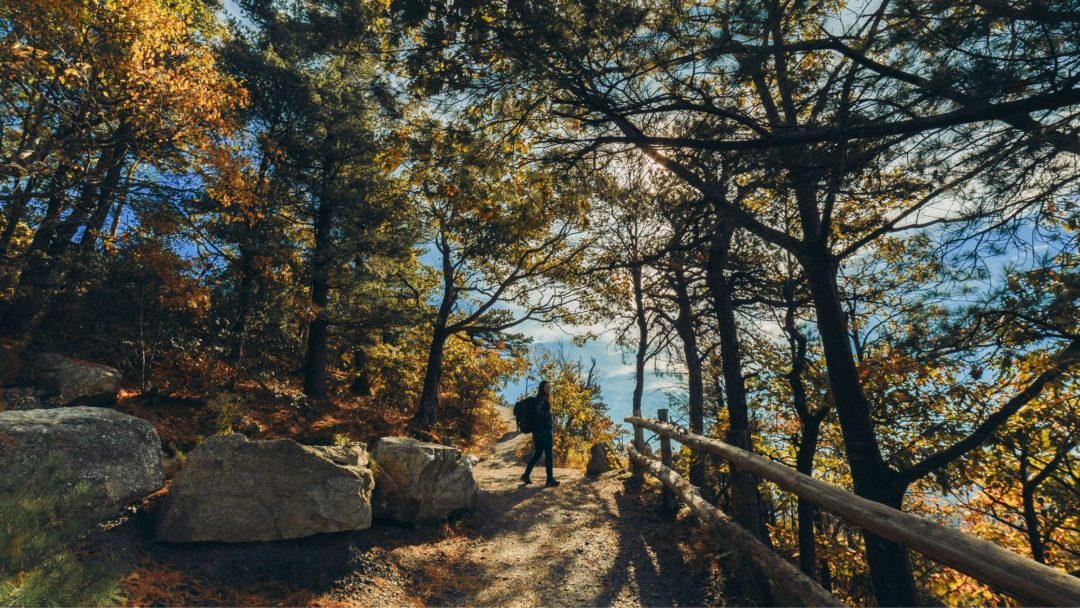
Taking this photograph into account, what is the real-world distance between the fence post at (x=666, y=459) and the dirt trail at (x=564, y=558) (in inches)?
10.0

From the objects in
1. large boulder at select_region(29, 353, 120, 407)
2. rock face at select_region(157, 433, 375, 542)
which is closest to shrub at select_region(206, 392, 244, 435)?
large boulder at select_region(29, 353, 120, 407)

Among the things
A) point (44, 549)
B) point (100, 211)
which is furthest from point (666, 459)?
point (100, 211)

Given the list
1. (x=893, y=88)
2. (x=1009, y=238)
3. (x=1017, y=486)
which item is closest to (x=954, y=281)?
(x=1009, y=238)

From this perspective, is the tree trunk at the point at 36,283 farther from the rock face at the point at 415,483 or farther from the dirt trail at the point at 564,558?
the dirt trail at the point at 564,558

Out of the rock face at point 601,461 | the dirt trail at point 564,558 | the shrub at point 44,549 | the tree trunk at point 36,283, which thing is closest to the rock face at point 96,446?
the shrub at point 44,549

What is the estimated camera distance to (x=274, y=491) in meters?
5.16

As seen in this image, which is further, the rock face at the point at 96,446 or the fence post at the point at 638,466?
the fence post at the point at 638,466

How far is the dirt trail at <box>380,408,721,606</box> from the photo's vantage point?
204 inches

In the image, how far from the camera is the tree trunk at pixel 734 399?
613 cm

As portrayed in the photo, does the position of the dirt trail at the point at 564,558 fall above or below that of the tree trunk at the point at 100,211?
below

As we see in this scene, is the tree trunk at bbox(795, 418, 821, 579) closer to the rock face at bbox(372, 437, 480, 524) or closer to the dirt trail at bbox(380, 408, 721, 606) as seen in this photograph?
the dirt trail at bbox(380, 408, 721, 606)

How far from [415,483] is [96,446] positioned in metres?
3.55

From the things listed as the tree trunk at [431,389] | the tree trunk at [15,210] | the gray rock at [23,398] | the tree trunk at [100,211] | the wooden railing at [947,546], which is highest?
the tree trunk at [100,211]

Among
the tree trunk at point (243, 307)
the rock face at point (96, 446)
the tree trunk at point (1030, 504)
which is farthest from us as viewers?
the tree trunk at point (243, 307)
